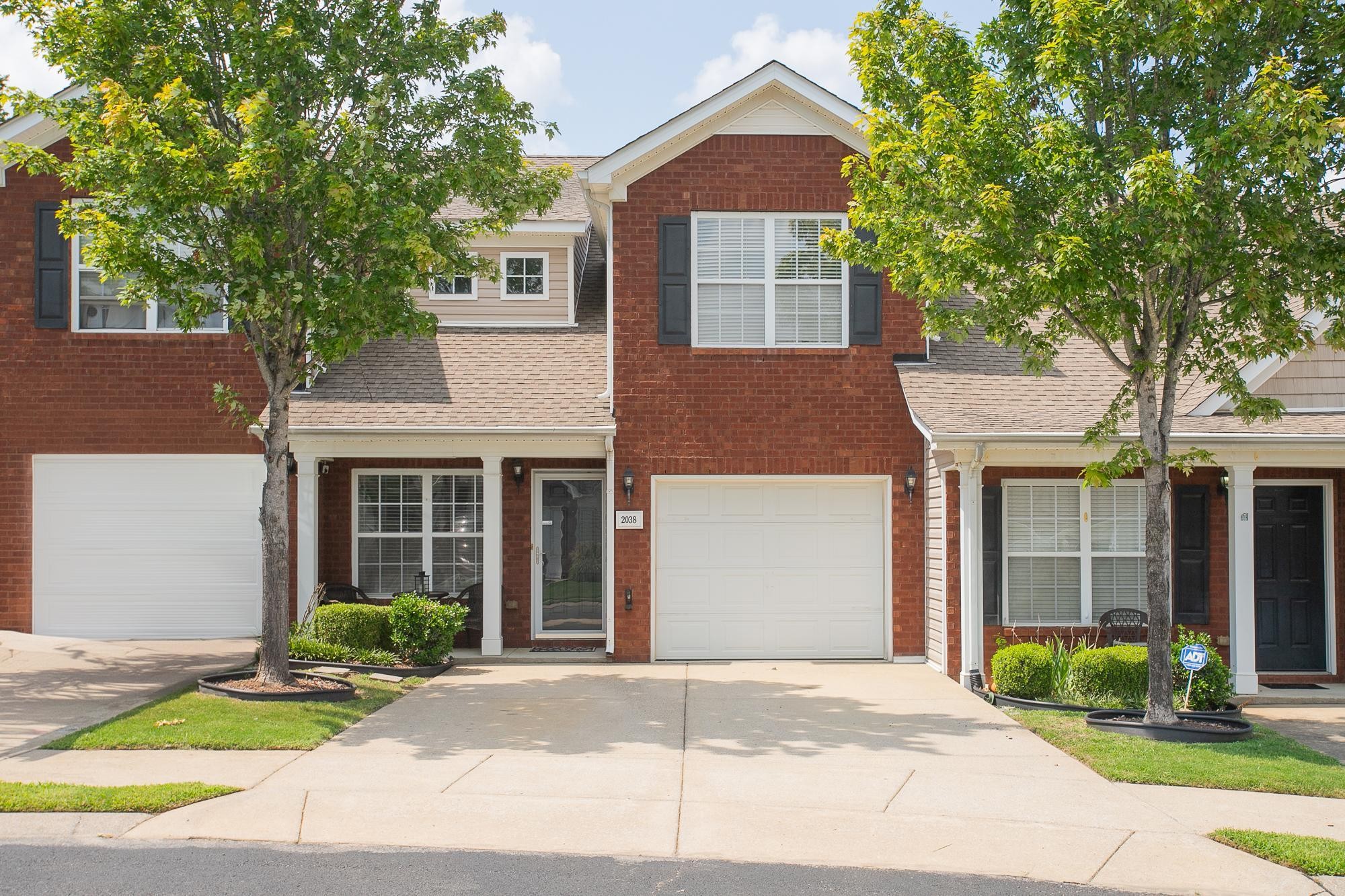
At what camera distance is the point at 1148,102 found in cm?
987

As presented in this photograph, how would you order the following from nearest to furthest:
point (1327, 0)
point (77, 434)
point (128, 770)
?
point (128, 770), point (1327, 0), point (77, 434)

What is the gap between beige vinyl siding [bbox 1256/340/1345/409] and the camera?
13.0 meters

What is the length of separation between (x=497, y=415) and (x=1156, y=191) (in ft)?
25.6

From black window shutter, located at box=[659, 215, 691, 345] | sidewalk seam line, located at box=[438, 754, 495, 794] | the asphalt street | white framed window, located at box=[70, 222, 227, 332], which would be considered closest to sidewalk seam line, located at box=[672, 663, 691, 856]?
the asphalt street

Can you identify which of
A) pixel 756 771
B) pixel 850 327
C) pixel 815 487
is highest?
pixel 850 327

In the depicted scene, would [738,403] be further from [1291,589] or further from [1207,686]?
[1291,589]

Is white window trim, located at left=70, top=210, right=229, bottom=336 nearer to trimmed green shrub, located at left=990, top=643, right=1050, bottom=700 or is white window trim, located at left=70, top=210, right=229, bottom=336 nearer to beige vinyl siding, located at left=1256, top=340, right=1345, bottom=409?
trimmed green shrub, located at left=990, top=643, right=1050, bottom=700

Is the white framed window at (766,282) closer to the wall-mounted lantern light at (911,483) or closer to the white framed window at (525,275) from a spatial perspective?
the wall-mounted lantern light at (911,483)

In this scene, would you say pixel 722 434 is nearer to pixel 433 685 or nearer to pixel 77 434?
pixel 433 685

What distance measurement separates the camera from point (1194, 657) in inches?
402

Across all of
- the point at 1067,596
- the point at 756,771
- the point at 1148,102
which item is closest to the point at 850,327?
the point at 1067,596

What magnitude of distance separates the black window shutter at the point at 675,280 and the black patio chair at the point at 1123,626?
5650 millimetres

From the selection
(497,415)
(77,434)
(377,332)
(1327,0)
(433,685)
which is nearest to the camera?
(1327,0)

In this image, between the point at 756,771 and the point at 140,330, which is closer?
the point at 756,771
